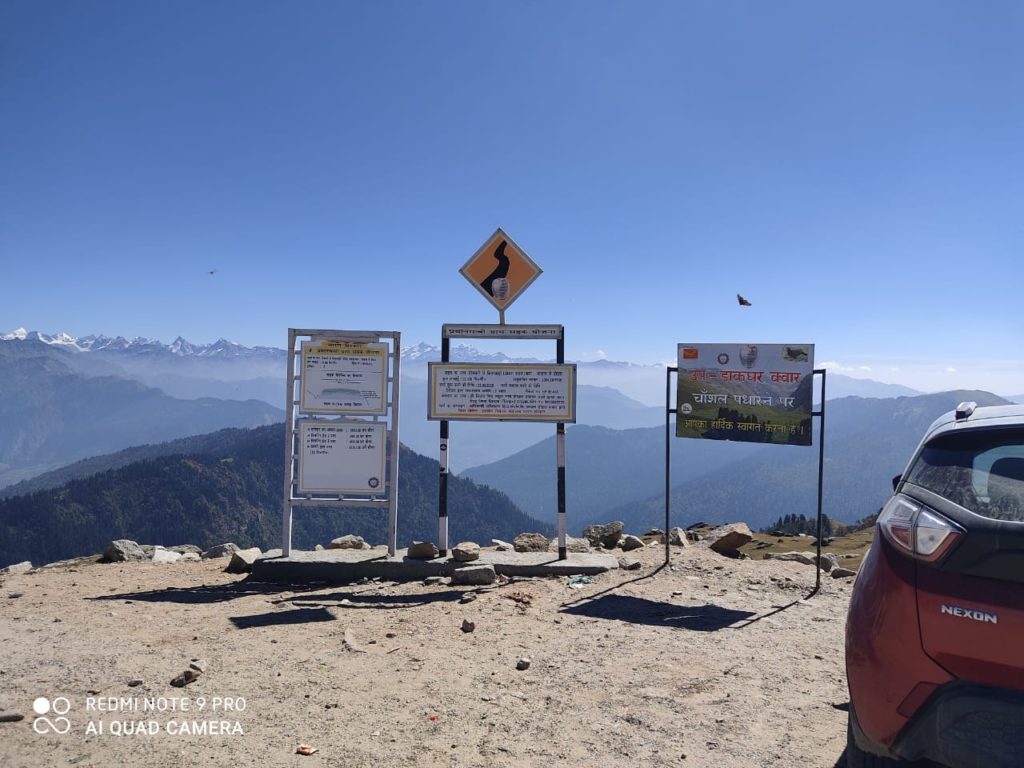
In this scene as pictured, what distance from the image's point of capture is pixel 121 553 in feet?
38.3

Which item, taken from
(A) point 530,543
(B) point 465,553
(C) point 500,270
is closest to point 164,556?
(B) point 465,553

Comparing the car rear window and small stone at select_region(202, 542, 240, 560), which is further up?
the car rear window

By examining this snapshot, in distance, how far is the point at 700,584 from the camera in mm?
9375

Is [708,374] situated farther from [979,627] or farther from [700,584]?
[979,627]

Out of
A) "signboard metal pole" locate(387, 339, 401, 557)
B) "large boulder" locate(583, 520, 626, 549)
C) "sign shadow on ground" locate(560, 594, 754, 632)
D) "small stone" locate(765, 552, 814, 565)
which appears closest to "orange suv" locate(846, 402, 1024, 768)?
"sign shadow on ground" locate(560, 594, 754, 632)

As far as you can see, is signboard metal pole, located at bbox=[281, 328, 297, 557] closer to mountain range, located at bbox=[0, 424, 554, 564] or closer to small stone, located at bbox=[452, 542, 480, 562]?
small stone, located at bbox=[452, 542, 480, 562]

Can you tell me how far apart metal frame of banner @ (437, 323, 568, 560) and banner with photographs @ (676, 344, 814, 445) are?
198 cm

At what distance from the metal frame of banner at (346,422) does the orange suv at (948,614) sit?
7788 mm

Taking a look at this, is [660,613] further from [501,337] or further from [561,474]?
[501,337]

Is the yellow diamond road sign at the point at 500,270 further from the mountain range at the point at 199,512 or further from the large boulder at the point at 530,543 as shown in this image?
the mountain range at the point at 199,512

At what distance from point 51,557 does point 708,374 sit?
12920 centimetres

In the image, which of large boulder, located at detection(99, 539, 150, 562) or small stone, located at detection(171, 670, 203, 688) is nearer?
small stone, located at detection(171, 670, 203, 688)

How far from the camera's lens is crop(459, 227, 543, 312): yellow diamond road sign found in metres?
10.5

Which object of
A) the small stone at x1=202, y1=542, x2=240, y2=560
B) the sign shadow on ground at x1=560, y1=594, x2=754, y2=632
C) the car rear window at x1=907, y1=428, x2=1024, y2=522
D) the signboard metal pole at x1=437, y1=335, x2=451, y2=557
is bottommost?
the small stone at x1=202, y1=542, x2=240, y2=560
